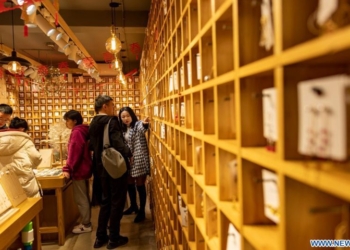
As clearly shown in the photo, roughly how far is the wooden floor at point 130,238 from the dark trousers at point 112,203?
0.18 meters

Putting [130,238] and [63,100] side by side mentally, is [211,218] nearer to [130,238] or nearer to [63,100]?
[130,238]

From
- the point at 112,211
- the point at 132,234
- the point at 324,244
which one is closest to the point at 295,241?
the point at 324,244

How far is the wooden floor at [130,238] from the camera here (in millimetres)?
3324

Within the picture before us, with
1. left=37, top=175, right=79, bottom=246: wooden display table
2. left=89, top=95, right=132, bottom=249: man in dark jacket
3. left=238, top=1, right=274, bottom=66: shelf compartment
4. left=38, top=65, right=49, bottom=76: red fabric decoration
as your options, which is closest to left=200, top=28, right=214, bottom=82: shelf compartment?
left=238, top=1, right=274, bottom=66: shelf compartment

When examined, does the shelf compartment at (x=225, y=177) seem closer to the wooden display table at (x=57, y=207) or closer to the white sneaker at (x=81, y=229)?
the wooden display table at (x=57, y=207)

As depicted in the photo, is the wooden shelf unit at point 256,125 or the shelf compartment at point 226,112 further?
the shelf compartment at point 226,112

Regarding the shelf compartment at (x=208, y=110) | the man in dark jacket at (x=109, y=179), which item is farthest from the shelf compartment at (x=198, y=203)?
the man in dark jacket at (x=109, y=179)

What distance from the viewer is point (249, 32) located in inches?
31.3

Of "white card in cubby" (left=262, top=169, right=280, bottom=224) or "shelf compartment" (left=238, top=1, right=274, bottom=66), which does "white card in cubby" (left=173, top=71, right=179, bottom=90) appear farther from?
"white card in cubby" (left=262, top=169, right=280, bottom=224)

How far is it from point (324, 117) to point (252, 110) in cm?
31

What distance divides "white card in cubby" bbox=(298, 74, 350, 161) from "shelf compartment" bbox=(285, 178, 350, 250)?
72mm

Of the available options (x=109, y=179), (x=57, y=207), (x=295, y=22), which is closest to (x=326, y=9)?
(x=295, y=22)

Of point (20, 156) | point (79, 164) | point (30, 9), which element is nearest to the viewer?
point (30, 9)

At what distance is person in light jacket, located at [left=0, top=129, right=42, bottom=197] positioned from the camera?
2.78 meters
